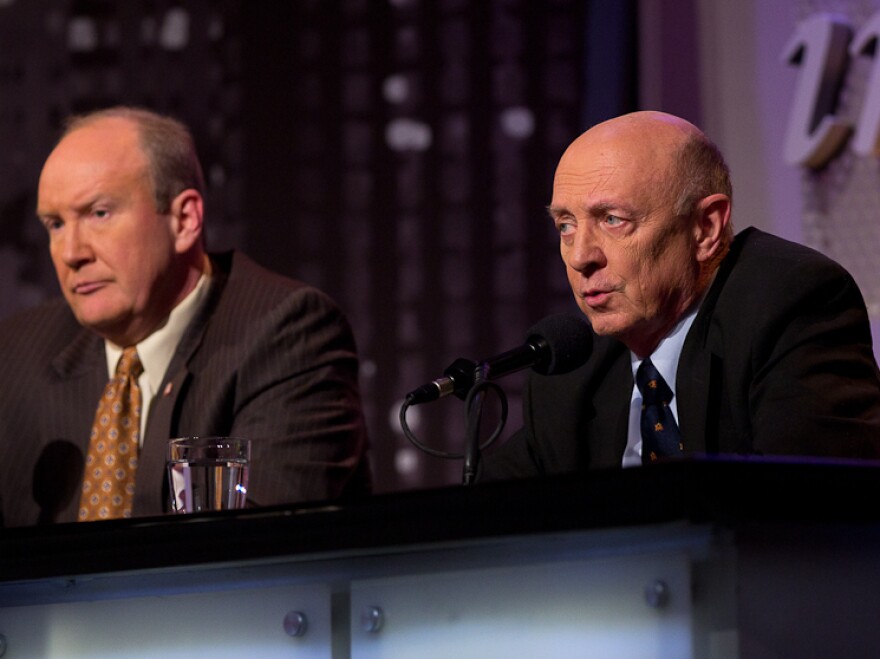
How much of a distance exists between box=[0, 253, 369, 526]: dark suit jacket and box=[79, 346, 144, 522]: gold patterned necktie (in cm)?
5

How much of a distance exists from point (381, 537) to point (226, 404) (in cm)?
143

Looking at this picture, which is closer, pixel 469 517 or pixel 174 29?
pixel 469 517

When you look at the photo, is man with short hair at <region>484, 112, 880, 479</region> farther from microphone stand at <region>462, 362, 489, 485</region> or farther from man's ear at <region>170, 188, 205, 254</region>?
man's ear at <region>170, 188, 205, 254</region>

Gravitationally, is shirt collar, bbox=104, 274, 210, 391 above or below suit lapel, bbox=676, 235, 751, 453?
above

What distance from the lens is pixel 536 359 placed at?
1.71m

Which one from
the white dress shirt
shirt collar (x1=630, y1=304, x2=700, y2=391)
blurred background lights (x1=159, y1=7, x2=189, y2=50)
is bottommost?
shirt collar (x1=630, y1=304, x2=700, y2=391)

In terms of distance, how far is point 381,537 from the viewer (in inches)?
50.4

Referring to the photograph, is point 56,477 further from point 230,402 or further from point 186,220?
point 186,220

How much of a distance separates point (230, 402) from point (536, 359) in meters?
1.10

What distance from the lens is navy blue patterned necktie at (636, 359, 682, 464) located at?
6.48 feet

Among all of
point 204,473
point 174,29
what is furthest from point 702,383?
point 174,29

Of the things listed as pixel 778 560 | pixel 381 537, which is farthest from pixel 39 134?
pixel 778 560

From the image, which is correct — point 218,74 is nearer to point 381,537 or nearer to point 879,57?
point 879,57

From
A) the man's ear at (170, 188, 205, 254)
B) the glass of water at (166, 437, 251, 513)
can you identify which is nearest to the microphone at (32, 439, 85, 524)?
the man's ear at (170, 188, 205, 254)
